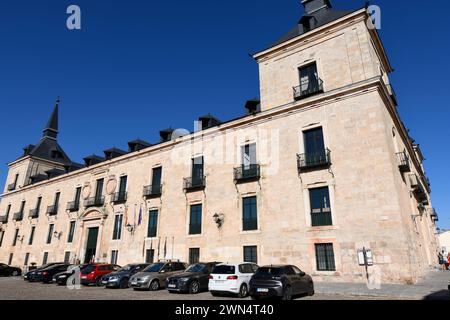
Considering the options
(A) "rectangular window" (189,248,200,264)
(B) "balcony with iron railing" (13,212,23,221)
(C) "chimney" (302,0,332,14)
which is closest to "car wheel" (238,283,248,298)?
(A) "rectangular window" (189,248,200,264)

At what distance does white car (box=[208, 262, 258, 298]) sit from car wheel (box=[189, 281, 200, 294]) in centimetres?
112

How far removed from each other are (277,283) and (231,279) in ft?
7.06

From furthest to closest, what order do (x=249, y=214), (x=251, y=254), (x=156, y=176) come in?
(x=156, y=176), (x=249, y=214), (x=251, y=254)

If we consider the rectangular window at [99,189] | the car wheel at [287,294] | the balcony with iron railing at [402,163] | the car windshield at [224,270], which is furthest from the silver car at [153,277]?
the rectangular window at [99,189]

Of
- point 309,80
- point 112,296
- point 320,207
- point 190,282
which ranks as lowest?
point 112,296

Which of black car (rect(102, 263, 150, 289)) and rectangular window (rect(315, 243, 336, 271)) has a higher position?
rectangular window (rect(315, 243, 336, 271))

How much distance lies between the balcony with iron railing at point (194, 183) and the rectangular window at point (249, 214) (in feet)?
12.7

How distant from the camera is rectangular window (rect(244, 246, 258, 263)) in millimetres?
18700

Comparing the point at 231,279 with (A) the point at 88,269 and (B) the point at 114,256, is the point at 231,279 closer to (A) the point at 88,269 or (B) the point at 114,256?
(A) the point at 88,269

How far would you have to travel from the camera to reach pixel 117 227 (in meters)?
27.0

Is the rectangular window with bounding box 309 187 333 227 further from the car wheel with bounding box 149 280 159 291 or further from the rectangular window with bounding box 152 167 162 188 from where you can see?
the rectangular window with bounding box 152 167 162 188

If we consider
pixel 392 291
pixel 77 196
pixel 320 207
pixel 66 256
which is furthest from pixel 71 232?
pixel 392 291

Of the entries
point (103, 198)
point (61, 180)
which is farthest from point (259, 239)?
point (61, 180)

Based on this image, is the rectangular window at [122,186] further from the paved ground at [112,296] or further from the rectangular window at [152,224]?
the paved ground at [112,296]
